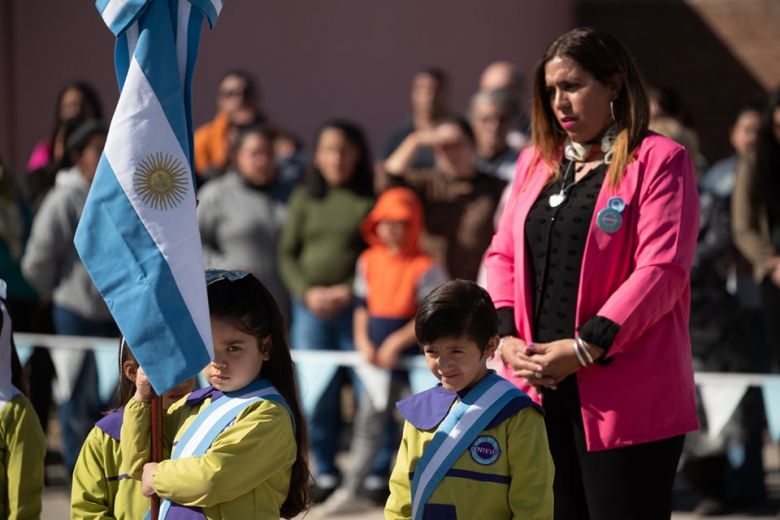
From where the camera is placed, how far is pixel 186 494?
3760 millimetres

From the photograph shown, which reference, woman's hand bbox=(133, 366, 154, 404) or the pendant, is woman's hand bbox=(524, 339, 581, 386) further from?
woman's hand bbox=(133, 366, 154, 404)

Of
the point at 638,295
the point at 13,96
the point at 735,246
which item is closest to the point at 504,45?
the point at 13,96

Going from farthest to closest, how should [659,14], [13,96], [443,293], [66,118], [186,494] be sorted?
[659,14] < [13,96] < [66,118] < [443,293] < [186,494]

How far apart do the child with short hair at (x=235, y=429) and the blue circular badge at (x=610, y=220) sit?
99cm

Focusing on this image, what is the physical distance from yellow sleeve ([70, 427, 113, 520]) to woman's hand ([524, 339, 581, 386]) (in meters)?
1.28

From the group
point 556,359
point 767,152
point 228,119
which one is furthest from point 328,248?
point 556,359

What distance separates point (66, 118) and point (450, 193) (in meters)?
2.78

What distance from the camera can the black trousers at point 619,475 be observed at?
Result: 421 centimetres

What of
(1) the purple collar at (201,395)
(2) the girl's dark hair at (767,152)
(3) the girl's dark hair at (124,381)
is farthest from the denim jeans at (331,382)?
(1) the purple collar at (201,395)

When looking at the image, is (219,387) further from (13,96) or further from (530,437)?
(13,96)

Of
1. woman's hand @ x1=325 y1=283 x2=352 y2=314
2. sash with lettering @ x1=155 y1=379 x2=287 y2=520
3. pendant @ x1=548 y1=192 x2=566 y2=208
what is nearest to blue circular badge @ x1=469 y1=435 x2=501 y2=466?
sash with lettering @ x1=155 y1=379 x2=287 y2=520

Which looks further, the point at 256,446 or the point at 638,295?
the point at 638,295

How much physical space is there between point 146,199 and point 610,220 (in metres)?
1.35

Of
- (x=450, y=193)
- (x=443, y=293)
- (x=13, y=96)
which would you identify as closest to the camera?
(x=443, y=293)
